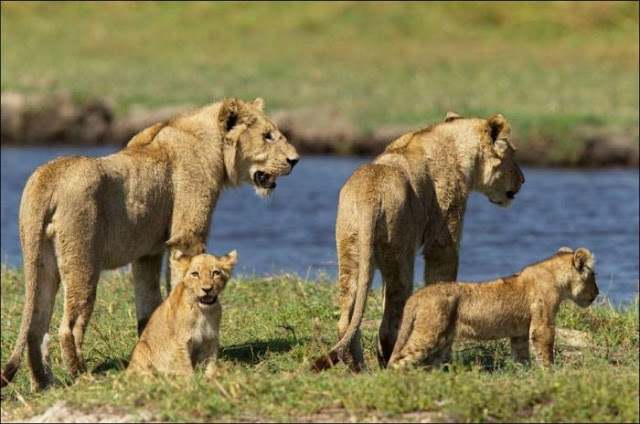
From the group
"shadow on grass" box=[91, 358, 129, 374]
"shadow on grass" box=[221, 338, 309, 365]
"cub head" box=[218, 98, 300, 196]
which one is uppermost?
"cub head" box=[218, 98, 300, 196]

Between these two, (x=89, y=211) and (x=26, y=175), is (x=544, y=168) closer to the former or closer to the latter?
(x=26, y=175)

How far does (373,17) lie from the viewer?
38.2m

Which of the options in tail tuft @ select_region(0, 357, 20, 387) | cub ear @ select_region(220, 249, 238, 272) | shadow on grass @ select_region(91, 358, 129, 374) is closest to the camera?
tail tuft @ select_region(0, 357, 20, 387)

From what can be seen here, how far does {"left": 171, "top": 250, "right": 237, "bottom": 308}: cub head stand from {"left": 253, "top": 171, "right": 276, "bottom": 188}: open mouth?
1496 millimetres

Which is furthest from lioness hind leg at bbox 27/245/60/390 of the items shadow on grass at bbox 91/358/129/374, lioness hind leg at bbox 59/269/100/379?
shadow on grass at bbox 91/358/129/374

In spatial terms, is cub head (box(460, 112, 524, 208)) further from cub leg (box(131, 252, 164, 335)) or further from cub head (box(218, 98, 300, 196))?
cub leg (box(131, 252, 164, 335))

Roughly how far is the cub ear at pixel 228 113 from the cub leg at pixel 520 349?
7.43 feet

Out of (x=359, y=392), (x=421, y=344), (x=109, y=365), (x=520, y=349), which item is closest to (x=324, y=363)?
(x=421, y=344)

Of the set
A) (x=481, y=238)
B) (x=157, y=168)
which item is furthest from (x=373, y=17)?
(x=157, y=168)

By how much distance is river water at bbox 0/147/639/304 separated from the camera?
53.2 feet

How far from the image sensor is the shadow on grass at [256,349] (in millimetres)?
8844

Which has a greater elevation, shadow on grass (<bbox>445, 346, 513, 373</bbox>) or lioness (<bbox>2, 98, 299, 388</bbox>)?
lioness (<bbox>2, 98, 299, 388</bbox>)

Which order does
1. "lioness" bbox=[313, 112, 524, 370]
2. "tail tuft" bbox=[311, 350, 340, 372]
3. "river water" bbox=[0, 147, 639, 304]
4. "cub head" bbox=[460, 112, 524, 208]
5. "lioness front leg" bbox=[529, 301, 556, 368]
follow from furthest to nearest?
"river water" bbox=[0, 147, 639, 304]
"cub head" bbox=[460, 112, 524, 208]
"lioness front leg" bbox=[529, 301, 556, 368]
"lioness" bbox=[313, 112, 524, 370]
"tail tuft" bbox=[311, 350, 340, 372]

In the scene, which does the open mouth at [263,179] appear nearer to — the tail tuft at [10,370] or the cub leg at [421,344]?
the cub leg at [421,344]
